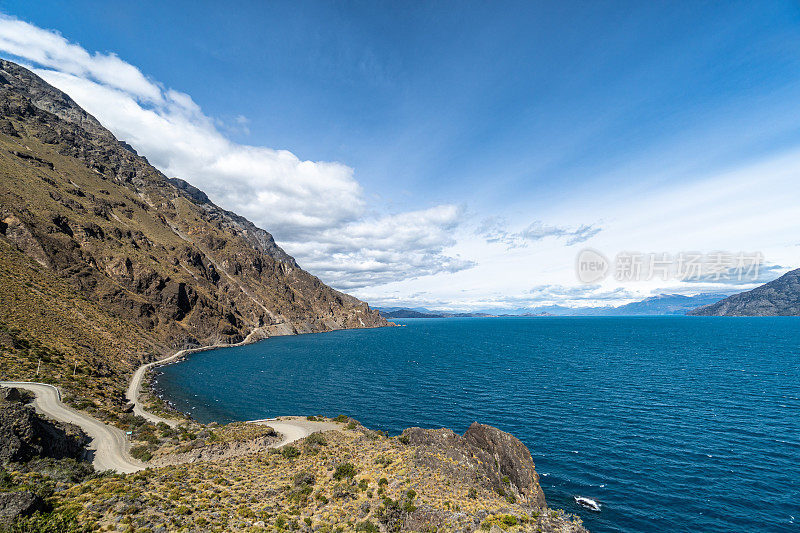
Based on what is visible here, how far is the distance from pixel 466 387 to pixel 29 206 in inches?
6789

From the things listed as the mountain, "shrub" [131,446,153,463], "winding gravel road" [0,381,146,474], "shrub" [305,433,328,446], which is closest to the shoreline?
the mountain

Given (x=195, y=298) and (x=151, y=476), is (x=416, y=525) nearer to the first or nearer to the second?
(x=151, y=476)

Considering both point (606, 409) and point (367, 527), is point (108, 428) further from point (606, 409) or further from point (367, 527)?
point (606, 409)

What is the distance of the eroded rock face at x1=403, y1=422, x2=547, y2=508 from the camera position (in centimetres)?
3597

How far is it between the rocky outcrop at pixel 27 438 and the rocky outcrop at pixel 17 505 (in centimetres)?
1336

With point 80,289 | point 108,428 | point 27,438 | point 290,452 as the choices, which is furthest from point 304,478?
point 80,289

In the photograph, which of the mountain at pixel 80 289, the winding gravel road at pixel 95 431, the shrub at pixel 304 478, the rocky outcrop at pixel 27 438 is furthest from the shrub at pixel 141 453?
the shrub at pixel 304 478

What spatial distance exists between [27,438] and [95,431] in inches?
722

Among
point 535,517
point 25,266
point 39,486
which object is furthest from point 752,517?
point 25,266

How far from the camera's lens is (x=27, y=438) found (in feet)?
102

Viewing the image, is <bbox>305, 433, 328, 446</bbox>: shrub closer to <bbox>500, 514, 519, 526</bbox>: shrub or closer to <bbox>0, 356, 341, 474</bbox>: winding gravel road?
<bbox>0, 356, 341, 474</bbox>: winding gravel road

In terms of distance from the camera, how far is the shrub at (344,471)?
34.4 meters

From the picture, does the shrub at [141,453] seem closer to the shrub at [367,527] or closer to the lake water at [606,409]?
the lake water at [606,409]

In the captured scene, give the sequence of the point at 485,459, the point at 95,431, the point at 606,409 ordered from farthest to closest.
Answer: the point at 606,409 < the point at 95,431 < the point at 485,459
